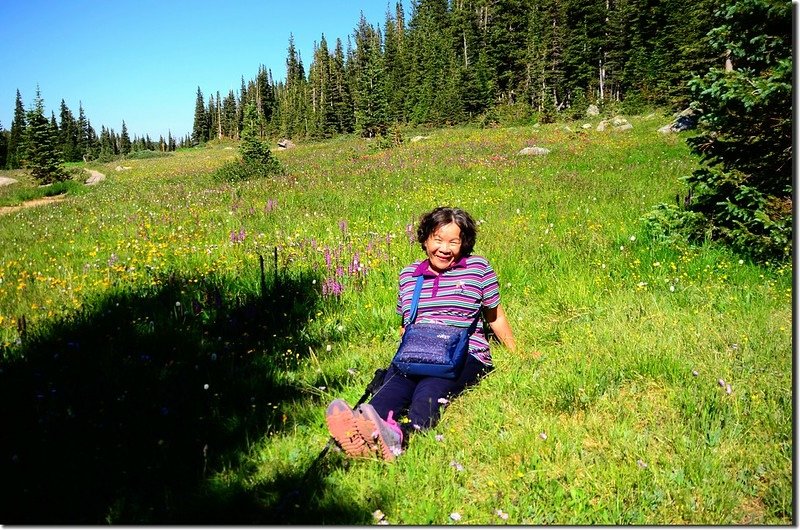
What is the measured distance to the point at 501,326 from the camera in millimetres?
4359

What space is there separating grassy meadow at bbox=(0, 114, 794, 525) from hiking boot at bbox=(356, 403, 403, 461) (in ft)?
0.29

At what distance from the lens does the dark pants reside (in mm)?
3391

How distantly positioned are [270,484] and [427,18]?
102 m

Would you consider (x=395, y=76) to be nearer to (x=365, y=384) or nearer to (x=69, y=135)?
(x=69, y=135)

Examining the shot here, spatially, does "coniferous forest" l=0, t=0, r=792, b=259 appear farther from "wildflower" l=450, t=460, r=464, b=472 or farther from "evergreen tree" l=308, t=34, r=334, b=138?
"wildflower" l=450, t=460, r=464, b=472

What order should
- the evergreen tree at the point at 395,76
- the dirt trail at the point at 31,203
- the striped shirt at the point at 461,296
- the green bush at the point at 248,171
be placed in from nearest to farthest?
the striped shirt at the point at 461,296
the green bush at the point at 248,171
the dirt trail at the point at 31,203
the evergreen tree at the point at 395,76

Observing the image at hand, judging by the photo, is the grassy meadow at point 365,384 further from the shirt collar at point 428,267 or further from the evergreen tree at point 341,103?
the evergreen tree at point 341,103

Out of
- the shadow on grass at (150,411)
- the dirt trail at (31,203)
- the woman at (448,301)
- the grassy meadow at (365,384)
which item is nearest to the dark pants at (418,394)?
the woman at (448,301)

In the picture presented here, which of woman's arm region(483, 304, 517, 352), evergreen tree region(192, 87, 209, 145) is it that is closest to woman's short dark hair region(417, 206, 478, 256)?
woman's arm region(483, 304, 517, 352)

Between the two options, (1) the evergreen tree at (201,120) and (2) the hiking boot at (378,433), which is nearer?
(2) the hiking boot at (378,433)

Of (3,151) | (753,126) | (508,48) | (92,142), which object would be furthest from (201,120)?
(753,126)

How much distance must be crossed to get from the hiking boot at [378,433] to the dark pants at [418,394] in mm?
203

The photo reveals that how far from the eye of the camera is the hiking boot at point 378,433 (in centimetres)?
295

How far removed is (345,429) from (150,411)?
1700 mm
